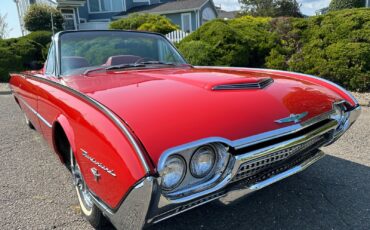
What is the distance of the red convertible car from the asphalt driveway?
322 millimetres

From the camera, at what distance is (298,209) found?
2.42 metres

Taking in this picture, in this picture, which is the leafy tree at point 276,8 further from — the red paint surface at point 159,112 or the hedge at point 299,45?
the red paint surface at point 159,112

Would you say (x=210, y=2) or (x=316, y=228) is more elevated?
(x=210, y=2)

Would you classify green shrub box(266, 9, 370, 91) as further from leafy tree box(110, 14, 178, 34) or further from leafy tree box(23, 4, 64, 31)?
leafy tree box(23, 4, 64, 31)

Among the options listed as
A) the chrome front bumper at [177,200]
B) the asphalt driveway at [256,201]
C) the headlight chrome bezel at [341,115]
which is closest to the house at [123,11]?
the asphalt driveway at [256,201]

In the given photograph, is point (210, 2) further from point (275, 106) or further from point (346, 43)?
point (275, 106)

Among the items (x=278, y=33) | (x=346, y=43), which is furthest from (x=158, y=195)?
(x=278, y=33)

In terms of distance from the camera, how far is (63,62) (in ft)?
9.86

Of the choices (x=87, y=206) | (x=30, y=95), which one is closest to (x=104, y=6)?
(x=30, y=95)

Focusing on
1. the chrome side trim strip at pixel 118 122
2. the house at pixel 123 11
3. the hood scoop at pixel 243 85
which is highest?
the house at pixel 123 11

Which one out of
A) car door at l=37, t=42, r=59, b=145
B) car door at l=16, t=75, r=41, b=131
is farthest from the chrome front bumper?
car door at l=16, t=75, r=41, b=131

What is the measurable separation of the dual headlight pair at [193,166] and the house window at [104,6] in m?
26.0

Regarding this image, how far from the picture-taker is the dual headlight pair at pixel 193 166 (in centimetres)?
158

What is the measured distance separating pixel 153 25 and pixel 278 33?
24.3 feet
